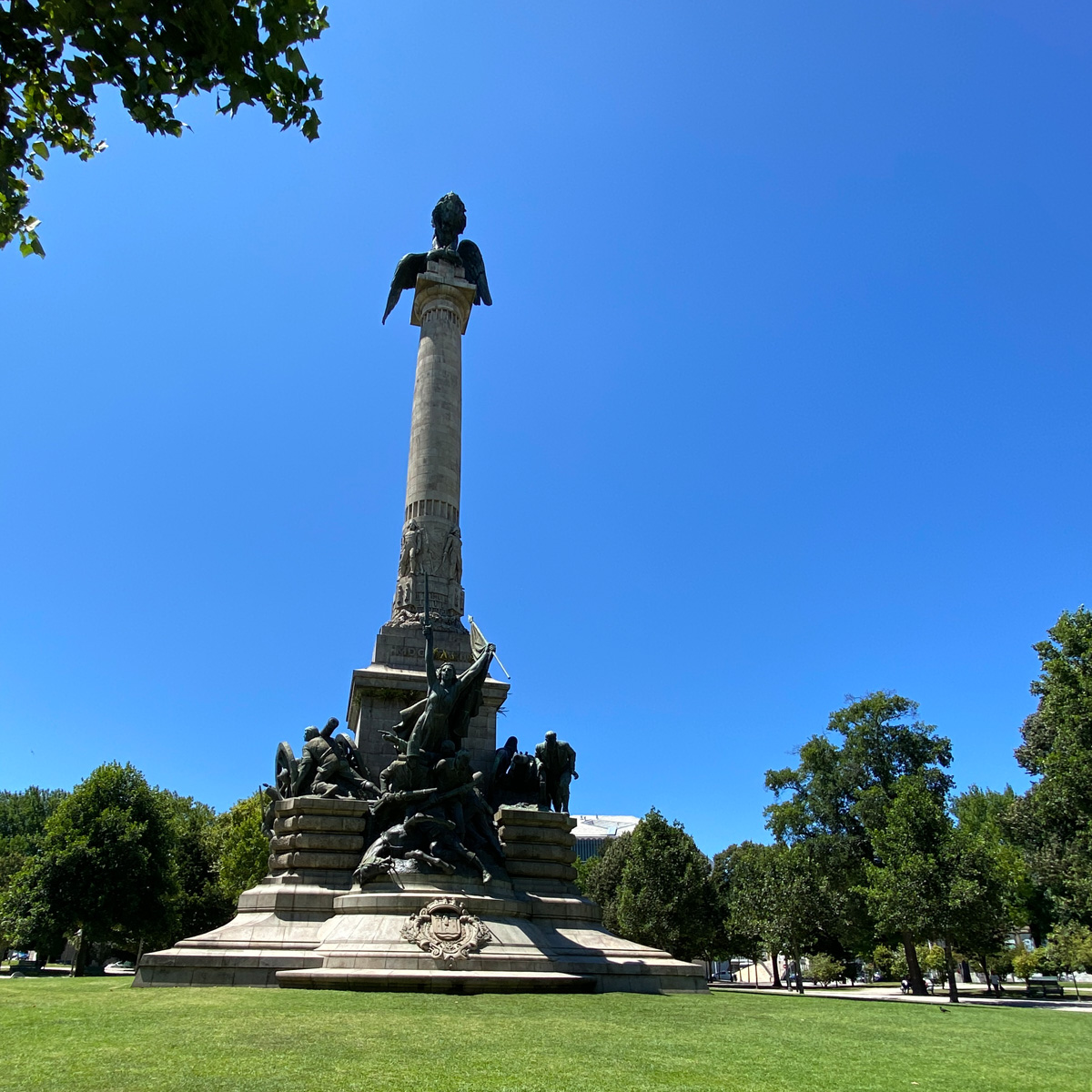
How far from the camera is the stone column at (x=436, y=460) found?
23.8 m

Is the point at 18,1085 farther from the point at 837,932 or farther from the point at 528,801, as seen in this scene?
the point at 837,932

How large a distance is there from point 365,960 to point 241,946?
3235mm

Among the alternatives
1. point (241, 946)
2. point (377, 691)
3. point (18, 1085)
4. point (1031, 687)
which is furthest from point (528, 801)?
point (1031, 687)

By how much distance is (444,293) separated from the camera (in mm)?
27891

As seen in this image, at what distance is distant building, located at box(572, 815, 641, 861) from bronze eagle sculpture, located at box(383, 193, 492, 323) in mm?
103860

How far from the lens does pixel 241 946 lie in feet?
48.8

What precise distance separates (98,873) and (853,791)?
3413 cm

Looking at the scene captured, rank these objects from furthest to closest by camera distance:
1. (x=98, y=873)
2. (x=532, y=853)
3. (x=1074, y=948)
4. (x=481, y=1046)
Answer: (x=1074, y=948)
(x=98, y=873)
(x=532, y=853)
(x=481, y=1046)

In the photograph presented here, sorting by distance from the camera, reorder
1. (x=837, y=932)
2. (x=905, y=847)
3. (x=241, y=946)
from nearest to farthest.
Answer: (x=241, y=946) < (x=905, y=847) < (x=837, y=932)

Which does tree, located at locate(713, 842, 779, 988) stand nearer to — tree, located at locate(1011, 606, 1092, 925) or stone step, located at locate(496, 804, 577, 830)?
tree, located at locate(1011, 606, 1092, 925)

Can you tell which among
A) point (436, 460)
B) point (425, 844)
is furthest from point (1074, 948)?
point (436, 460)

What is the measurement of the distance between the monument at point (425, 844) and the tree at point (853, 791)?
2371cm

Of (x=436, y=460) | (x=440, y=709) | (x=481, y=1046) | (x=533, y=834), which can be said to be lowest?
(x=481, y=1046)

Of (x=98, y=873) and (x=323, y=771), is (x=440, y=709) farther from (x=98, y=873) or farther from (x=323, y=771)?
(x=98, y=873)
